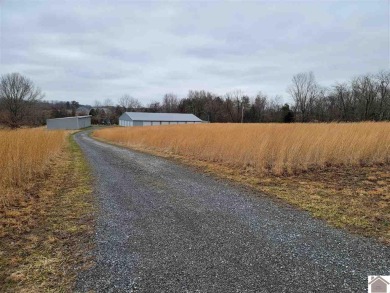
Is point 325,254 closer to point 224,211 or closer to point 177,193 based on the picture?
point 224,211

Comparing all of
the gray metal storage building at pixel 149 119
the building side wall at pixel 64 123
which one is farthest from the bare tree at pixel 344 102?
the building side wall at pixel 64 123

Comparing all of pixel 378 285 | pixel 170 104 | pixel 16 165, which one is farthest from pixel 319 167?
pixel 170 104

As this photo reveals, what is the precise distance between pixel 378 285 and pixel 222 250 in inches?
61.4

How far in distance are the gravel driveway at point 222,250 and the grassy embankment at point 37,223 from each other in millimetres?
272

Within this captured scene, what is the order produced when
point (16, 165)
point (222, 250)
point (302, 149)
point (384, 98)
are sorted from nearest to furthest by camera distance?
point (222, 250) < point (16, 165) < point (302, 149) < point (384, 98)

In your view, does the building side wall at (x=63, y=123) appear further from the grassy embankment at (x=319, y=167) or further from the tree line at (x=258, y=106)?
the grassy embankment at (x=319, y=167)

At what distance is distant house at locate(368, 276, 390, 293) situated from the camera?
2.28m

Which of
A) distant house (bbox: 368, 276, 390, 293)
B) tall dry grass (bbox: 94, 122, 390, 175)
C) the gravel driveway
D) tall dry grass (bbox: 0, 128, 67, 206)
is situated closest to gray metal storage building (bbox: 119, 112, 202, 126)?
tall dry grass (bbox: 94, 122, 390, 175)

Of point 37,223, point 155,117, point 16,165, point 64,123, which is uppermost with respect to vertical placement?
point 155,117

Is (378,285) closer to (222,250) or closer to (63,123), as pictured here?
(222,250)

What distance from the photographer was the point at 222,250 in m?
3.04

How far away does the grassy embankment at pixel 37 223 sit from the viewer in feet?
8.45

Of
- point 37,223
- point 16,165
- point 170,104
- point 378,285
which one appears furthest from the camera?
point 170,104

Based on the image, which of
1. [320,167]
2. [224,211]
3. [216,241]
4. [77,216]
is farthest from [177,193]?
[320,167]
